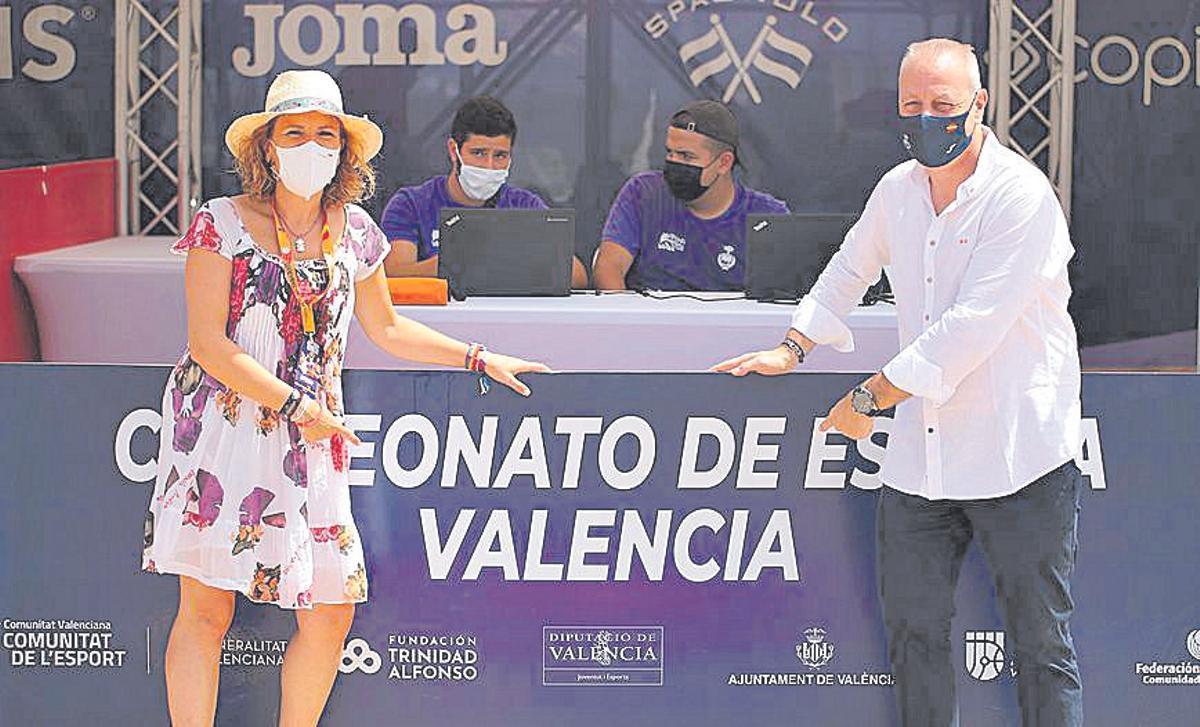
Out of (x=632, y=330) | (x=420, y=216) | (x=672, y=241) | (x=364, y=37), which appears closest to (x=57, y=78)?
(x=364, y=37)

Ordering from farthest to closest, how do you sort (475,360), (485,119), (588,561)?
(485,119), (588,561), (475,360)

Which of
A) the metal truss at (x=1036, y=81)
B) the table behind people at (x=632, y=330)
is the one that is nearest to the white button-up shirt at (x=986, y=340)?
the table behind people at (x=632, y=330)

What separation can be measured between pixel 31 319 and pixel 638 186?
217 cm

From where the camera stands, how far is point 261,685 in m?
3.88

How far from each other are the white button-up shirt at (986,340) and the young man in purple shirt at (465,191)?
2.28 meters

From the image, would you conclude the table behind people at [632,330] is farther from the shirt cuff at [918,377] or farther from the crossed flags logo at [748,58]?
the crossed flags logo at [748,58]

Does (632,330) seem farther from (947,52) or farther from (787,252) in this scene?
(947,52)

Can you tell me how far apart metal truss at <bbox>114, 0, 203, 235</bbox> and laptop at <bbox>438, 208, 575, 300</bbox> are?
2.96 meters

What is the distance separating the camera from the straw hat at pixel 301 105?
3.40m

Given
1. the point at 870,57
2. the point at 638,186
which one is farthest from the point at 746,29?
the point at 638,186

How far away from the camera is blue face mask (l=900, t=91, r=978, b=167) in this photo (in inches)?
134

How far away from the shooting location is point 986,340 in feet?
11.0

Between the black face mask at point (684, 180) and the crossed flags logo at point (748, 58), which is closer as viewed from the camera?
the black face mask at point (684, 180)

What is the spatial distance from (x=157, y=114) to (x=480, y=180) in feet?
8.55
